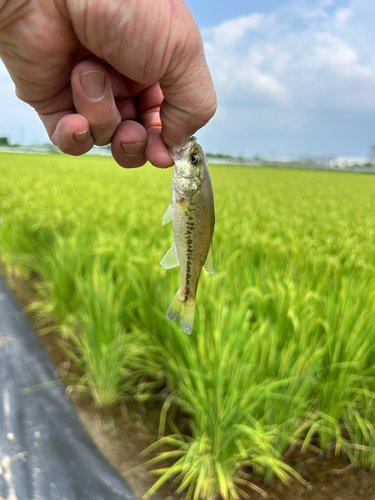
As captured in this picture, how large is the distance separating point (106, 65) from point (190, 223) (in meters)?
0.65

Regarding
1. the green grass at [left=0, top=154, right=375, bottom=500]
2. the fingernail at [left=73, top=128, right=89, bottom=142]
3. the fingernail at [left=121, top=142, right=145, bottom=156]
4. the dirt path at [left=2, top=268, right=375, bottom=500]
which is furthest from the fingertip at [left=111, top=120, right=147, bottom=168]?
the dirt path at [left=2, top=268, right=375, bottom=500]

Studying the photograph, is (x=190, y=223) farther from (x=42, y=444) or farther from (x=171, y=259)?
(x=42, y=444)

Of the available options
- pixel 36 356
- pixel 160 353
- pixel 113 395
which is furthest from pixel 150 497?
pixel 36 356

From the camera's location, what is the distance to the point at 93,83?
105 cm

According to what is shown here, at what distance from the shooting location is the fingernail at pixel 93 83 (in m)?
1.04

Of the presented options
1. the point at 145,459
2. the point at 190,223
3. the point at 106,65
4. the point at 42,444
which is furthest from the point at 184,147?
the point at 42,444

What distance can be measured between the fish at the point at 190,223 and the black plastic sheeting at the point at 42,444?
6.40 feet

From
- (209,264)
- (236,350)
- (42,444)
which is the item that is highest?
(209,264)

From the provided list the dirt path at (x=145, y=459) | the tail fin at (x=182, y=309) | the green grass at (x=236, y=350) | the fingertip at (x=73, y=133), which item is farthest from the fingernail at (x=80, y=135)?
the dirt path at (x=145, y=459)

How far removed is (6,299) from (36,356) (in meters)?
1.27

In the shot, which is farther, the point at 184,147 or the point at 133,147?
the point at 133,147

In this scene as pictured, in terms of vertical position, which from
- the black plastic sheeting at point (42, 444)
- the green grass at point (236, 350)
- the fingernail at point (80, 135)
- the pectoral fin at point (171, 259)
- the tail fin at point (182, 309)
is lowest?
the black plastic sheeting at point (42, 444)

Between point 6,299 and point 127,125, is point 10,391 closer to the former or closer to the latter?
point 6,299

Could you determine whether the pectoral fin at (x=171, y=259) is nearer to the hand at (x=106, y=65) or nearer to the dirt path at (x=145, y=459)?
the hand at (x=106, y=65)
